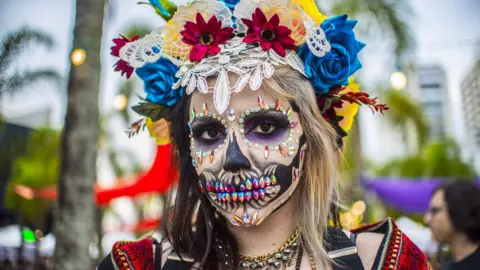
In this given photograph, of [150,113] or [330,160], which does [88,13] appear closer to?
[150,113]

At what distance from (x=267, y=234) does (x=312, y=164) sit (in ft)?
0.90

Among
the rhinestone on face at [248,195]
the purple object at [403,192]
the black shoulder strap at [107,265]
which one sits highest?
the rhinestone on face at [248,195]

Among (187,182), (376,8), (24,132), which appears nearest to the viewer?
(187,182)

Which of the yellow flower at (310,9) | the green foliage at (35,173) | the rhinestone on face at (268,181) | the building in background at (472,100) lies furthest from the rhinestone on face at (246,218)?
the green foliage at (35,173)

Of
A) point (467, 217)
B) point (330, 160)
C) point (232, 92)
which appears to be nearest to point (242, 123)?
point (232, 92)

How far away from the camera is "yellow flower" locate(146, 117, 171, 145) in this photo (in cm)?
195

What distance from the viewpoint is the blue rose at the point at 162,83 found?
1813mm

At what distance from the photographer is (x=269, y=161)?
161 centimetres

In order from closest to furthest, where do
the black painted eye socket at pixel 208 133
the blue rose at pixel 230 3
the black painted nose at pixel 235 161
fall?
the black painted nose at pixel 235 161, the black painted eye socket at pixel 208 133, the blue rose at pixel 230 3

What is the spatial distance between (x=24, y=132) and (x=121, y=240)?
15004 mm

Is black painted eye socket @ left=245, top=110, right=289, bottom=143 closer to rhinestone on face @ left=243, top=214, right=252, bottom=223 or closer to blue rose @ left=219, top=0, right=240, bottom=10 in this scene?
rhinestone on face @ left=243, top=214, right=252, bottom=223

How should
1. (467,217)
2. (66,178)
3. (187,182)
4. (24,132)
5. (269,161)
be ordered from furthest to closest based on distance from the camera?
(24,132)
(66,178)
(467,217)
(187,182)
(269,161)

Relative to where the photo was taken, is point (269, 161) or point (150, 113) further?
point (150, 113)

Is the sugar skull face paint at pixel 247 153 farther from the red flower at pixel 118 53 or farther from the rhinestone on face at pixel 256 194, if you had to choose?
the red flower at pixel 118 53
